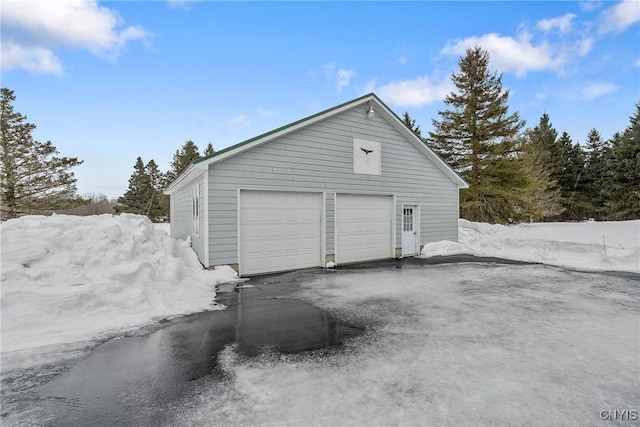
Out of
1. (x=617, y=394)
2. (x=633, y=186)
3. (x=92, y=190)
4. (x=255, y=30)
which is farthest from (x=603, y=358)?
(x=92, y=190)

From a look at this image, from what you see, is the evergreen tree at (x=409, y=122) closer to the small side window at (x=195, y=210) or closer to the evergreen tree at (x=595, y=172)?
the evergreen tree at (x=595, y=172)

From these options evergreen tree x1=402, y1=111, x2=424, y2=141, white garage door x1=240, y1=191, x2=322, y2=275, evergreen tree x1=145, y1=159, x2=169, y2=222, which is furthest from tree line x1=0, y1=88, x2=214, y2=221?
evergreen tree x1=402, y1=111, x2=424, y2=141

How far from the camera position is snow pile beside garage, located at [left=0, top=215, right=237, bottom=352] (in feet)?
13.4

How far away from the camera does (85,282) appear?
4.84m

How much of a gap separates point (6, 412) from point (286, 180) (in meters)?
6.95

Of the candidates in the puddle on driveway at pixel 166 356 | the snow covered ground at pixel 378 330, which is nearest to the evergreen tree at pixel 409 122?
the snow covered ground at pixel 378 330

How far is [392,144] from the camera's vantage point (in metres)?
11.0

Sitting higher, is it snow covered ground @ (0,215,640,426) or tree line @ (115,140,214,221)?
tree line @ (115,140,214,221)

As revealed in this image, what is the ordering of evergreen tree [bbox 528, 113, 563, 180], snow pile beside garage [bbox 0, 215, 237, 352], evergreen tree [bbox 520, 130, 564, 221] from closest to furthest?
snow pile beside garage [bbox 0, 215, 237, 352] → evergreen tree [bbox 520, 130, 564, 221] → evergreen tree [bbox 528, 113, 563, 180]

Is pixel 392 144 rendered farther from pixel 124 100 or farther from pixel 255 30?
pixel 124 100

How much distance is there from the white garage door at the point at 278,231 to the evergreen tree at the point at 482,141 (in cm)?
1456

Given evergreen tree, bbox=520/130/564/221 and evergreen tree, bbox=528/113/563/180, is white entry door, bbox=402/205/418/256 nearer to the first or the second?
evergreen tree, bbox=520/130/564/221

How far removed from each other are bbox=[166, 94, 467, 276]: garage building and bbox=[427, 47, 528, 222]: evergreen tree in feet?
29.3

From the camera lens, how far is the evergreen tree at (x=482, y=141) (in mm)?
19219
